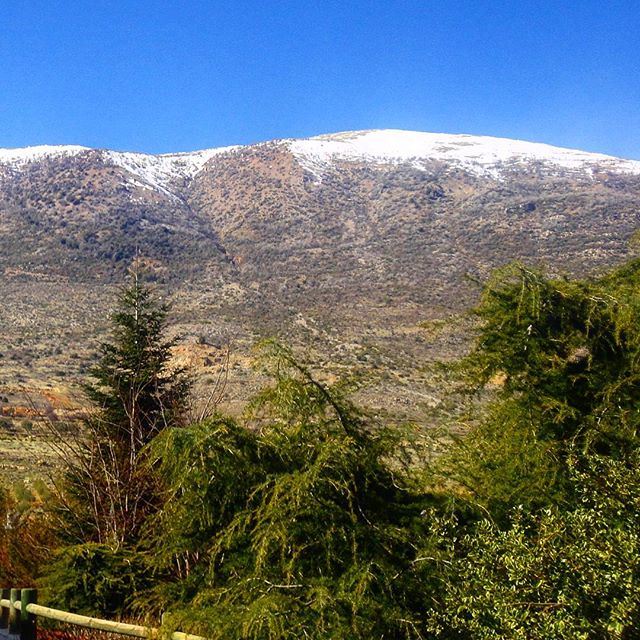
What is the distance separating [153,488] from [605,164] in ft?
332

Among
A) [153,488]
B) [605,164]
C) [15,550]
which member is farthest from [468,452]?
[605,164]

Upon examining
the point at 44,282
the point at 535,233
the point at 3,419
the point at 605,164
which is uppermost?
the point at 605,164

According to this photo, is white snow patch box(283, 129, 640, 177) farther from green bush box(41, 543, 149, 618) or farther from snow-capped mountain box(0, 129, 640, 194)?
green bush box(41, 543, 149, 618)

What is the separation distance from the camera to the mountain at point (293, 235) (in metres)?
45.8

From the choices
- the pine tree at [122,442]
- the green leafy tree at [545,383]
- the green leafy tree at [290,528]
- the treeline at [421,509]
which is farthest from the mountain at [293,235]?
the green leafy tree at [290,528]

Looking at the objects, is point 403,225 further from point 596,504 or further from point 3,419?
point 596,504

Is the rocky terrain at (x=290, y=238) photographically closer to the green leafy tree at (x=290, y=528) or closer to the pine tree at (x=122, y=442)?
the pine tree at (x=122, y=442)

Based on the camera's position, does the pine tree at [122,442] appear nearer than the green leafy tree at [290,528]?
No

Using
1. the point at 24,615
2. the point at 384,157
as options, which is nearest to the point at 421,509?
the point at 24,615

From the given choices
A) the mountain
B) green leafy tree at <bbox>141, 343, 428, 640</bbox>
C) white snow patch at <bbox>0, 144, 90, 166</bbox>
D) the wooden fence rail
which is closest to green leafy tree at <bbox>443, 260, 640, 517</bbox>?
green leafy tree at <bbox>141, 343, 428, 640</bbox>

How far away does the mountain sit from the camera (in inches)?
1804

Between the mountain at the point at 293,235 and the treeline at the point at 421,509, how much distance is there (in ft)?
48.3

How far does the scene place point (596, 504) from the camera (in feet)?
13.2

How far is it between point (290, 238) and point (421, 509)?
7192 centimetres
